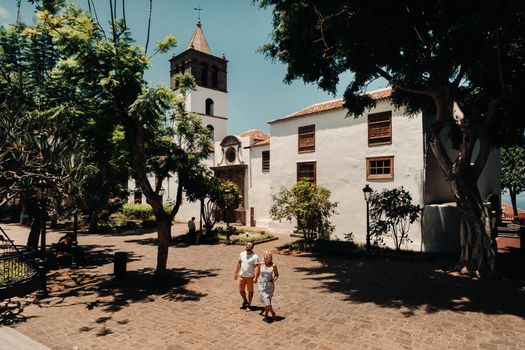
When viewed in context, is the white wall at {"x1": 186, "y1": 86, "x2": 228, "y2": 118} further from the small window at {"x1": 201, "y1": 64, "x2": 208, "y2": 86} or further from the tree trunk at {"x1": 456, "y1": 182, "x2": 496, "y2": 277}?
the tree trunk at {"x1": 456, "y1": 182, "x2": 496, "y2": 277}

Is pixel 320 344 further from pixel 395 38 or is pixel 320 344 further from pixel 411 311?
pixel 395 38

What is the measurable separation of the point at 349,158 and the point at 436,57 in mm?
8351

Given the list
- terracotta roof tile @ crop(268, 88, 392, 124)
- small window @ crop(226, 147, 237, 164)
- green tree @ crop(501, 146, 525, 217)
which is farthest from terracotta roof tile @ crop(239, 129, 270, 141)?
green tree @ crop(501, 146, 525, 217)

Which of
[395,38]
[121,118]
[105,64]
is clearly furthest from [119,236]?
[395,38]

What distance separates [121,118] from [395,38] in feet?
30.9

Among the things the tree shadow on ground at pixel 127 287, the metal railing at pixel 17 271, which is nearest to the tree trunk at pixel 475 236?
the tree shadow on ground at pixel 127 287

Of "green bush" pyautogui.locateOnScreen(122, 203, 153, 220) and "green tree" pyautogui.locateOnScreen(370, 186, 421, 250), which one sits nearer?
"green tree" pyautogui.locateOnScreen(370, 186, 421, 250)

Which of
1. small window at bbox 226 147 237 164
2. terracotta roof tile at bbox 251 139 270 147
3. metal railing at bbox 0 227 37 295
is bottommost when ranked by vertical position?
metal railing at bbox 0 227 37 295

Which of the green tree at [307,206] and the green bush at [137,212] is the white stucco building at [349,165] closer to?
the green tree at [307,206]

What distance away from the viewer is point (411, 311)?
7766 millimetres

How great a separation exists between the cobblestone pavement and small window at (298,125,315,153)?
32.7ft

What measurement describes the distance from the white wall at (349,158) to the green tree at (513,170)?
2314 centimetres

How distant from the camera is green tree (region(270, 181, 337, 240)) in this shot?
17.1 m

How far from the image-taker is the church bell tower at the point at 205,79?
3366 cm
